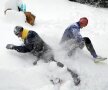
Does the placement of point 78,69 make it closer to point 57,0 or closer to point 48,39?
point 48,39

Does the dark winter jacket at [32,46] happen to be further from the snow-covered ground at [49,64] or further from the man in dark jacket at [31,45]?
the snow-covered ground at [49,64]

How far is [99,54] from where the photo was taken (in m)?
9.76

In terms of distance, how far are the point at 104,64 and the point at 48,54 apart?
1.63 m

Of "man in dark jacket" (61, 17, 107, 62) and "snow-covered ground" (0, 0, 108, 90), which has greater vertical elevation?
"man in dark jacket" (61, 17, 107, 62)

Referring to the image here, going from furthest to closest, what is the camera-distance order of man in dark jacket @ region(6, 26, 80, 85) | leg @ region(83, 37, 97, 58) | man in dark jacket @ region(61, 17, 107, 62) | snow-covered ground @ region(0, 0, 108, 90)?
leg @ region(83, 37, 97, 58) → man in dark jacket @ region(61, 17, 107, 62) → man in dark jacket @ region(6, 26, 80, 85) → snow-covered ground @ region(0, 0, 108, 90)

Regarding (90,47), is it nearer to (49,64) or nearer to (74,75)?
(74,75)

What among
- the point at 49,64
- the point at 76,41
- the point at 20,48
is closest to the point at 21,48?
the point at 20,48

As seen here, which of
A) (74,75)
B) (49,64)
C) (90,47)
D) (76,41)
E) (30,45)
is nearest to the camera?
(74,75)

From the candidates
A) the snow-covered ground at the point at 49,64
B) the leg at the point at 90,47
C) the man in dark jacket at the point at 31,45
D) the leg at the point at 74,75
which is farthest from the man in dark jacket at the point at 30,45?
the leg at the point at 90,47

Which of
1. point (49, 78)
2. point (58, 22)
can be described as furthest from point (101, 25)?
point (49, 78)

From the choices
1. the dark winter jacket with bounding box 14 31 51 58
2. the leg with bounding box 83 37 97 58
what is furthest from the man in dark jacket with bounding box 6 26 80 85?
the leg with bounding box 83 37 97 58

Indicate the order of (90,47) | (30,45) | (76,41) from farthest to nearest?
(90,47), (76,41), (30,45)

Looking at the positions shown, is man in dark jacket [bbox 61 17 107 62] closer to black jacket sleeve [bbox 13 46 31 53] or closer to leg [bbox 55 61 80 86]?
leg [bbox 55 61 80 86]

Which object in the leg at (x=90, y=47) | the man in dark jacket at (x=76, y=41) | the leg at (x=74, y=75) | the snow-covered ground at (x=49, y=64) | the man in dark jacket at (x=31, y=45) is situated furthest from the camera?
the leg at (x=90, y=47)
